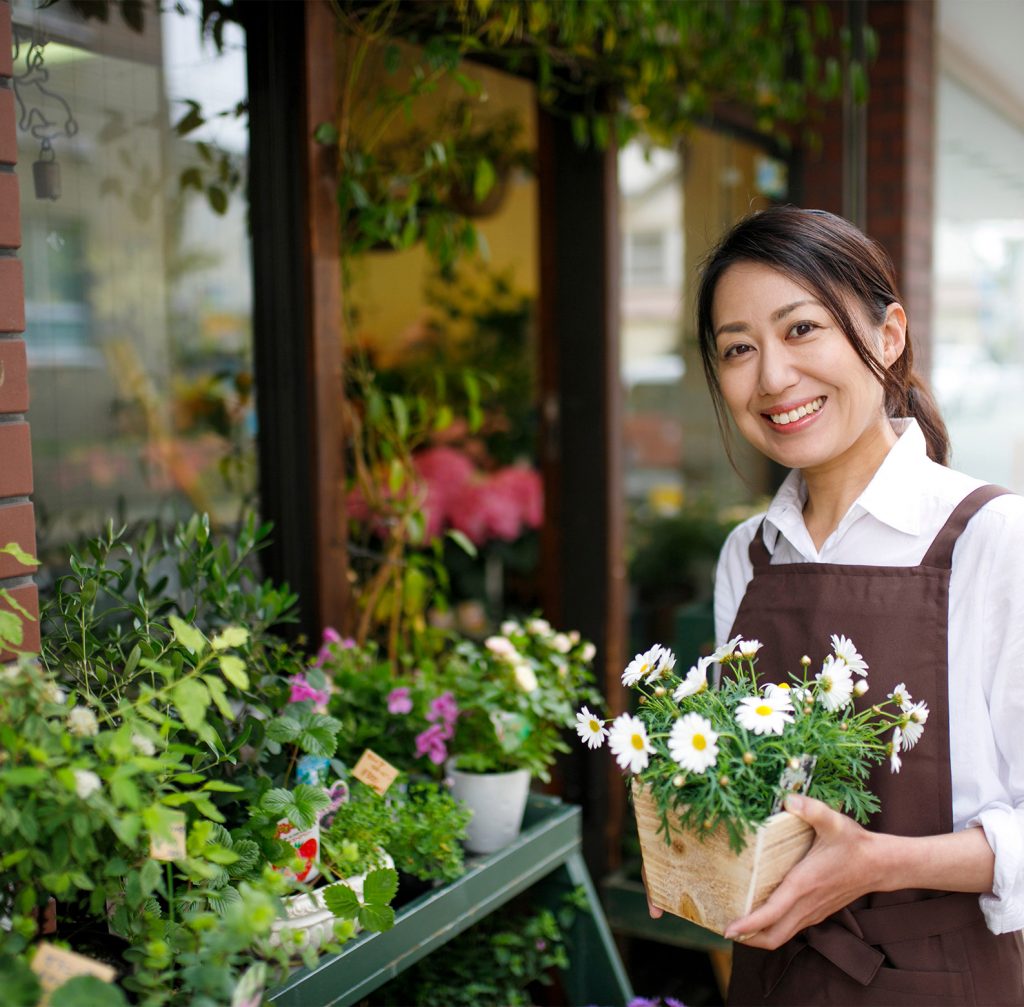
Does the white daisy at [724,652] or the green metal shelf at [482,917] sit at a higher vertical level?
the white daisy at [724,652]

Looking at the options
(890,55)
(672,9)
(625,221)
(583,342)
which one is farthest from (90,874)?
(625,221)

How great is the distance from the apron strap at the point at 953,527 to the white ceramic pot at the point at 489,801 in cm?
84

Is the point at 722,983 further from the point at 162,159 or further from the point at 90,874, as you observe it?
the point at 162,159

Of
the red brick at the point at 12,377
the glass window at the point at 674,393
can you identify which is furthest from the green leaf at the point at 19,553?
the glass window at the point at 674,393

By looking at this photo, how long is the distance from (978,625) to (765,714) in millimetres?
299

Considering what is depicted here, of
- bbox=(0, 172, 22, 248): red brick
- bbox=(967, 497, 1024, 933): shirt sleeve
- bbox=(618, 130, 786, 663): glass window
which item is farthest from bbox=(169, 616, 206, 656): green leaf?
bbox=(618, 130, 786, 663): glass window

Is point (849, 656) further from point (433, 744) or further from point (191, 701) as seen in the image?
point (433, 744)

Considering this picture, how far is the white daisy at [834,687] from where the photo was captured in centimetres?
109

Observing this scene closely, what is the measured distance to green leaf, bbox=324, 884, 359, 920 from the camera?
1270 mm

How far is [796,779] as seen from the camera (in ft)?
3.58

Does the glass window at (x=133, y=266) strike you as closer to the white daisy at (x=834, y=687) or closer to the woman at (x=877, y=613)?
the woman at (x=877, y=613)

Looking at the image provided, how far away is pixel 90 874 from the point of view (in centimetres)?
106

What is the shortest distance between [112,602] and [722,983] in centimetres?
185

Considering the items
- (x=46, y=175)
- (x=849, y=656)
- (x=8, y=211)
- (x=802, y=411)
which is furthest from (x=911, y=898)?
(x=46, y=175)
